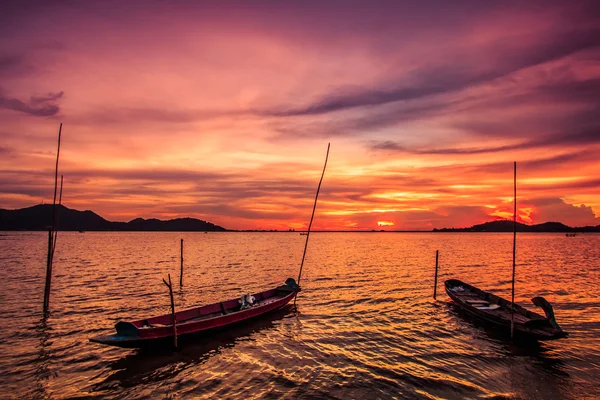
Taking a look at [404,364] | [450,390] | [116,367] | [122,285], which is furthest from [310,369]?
[122,285]

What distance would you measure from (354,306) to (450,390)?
12702 millimetres

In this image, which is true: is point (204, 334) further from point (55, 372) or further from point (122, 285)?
point (122, 285)

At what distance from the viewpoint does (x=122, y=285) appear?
32.2m

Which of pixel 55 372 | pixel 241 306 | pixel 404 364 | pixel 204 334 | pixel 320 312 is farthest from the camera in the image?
pixel 320 312

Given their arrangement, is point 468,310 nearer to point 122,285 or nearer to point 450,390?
point 450,390

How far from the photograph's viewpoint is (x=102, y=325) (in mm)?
19297

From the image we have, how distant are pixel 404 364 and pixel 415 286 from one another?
20.2m

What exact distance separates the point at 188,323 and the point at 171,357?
1709mm

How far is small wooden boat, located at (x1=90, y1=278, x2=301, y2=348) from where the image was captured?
14031 millimetres

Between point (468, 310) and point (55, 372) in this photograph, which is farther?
point (468, 310)

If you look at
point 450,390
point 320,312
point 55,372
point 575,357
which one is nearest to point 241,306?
point 320,312

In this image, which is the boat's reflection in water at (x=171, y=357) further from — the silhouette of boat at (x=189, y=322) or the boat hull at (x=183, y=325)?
the silhouette of boat at (x=189, y=322)

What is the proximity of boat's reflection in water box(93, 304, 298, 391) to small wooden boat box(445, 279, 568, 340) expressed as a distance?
515 inches

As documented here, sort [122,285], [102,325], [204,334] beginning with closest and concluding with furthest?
[204,334]
[102,325]
[122,285]
